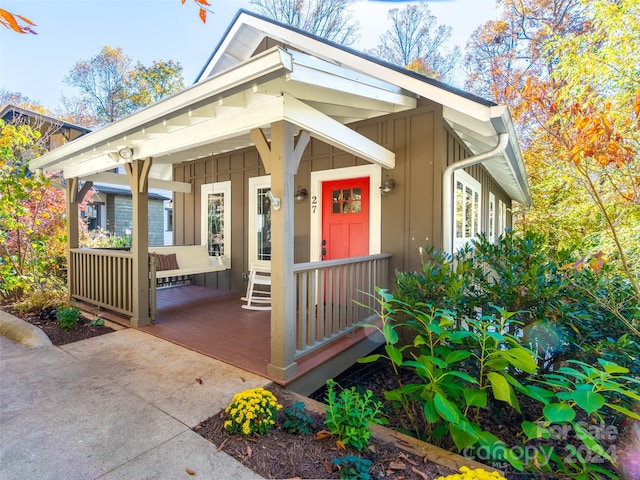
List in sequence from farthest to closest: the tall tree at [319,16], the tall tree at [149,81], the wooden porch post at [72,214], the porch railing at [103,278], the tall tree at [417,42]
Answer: the tall tree at [149,81] < the tall tree at [417,42] < the tall tree at [319,16] < the wooden porch post at [72,214] < the porch railing at [103,278]

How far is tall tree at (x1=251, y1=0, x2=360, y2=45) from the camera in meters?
13.2

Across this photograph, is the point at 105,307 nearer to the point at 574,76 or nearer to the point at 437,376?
the point at 437,376

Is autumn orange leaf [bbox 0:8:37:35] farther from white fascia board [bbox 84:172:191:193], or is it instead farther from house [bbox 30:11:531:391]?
white fascia board [bbox 84:172:191:193]

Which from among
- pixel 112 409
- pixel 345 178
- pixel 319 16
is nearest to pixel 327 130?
pixel 345 178

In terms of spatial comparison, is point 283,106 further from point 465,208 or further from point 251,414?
point 465,208

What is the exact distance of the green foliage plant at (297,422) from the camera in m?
2.14

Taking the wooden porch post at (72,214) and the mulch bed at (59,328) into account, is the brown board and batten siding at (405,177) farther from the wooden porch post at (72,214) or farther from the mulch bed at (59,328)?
the wooden porch post at (72,214)

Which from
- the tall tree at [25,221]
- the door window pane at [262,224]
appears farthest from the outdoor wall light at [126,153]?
the door window pane at [262,224]

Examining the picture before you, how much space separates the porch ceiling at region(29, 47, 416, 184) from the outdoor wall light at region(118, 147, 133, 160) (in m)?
0.06

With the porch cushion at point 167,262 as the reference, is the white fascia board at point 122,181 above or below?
above

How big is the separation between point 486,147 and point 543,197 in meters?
7.53

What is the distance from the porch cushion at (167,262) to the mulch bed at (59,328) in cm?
139

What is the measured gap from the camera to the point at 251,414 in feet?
6.81

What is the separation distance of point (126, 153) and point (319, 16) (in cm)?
1265
